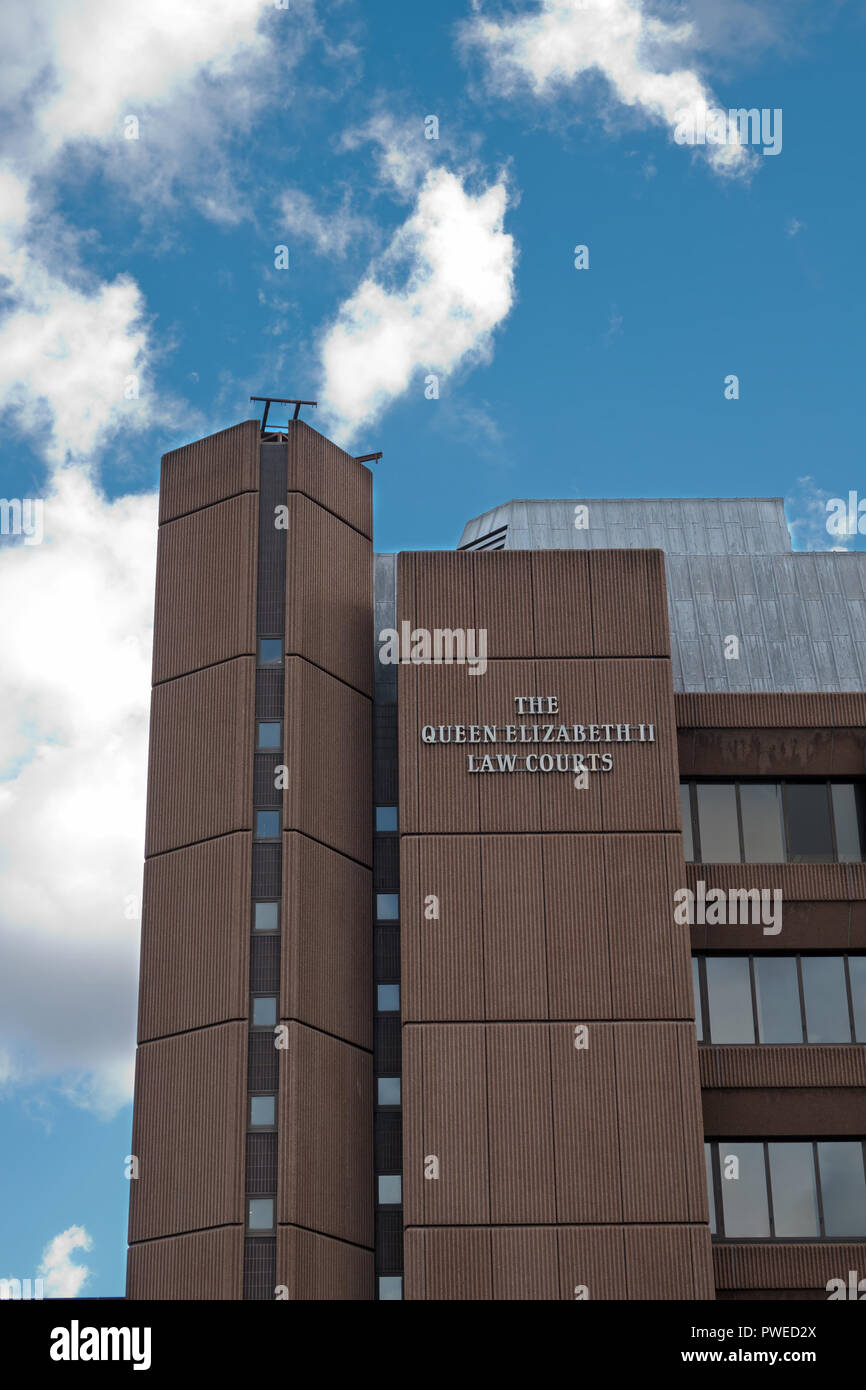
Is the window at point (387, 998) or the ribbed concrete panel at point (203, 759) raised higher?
the ribbed concrete panel at point (203, 759)

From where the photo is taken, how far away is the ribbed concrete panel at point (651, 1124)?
119 feet

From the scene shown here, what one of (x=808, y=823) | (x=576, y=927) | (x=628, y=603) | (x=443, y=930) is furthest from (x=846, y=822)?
(x=443, y=930)

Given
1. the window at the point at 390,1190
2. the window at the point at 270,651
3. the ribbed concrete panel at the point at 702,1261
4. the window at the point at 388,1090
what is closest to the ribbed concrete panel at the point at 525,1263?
the ribbed concrete panel at the point at 702,1261

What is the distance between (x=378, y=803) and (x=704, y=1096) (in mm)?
10902

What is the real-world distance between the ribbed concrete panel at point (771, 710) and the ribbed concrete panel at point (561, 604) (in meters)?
3.26

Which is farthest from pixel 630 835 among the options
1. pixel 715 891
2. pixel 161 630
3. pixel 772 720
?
pixel 161 630

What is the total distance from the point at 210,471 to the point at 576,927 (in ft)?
51.0

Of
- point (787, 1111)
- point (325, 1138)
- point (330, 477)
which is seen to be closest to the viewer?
point (325, 1138)

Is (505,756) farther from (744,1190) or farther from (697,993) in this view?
(744,1190)

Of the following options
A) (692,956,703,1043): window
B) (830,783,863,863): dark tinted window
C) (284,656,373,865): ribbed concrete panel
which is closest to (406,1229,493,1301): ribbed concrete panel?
(692,956,703,1043): window

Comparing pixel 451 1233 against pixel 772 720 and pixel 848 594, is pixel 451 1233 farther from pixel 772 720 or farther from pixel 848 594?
pixel 848 594

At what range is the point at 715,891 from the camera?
40562 millimetres

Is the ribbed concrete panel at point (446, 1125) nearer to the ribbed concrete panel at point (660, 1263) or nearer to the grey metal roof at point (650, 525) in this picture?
the ribbed concrete panel at point (660, 1263)

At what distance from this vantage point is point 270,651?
41062 mm
